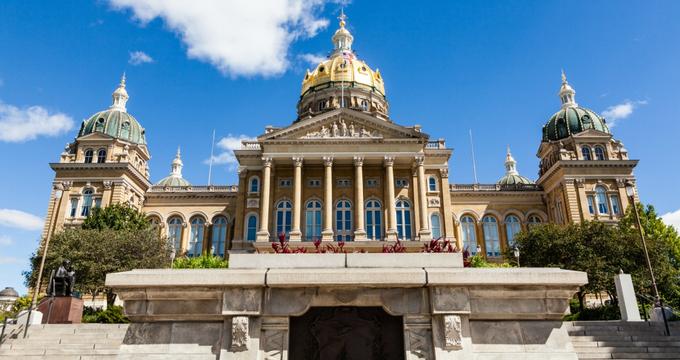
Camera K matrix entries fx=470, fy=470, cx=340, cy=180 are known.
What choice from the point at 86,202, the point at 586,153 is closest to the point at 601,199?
the point at 586,153

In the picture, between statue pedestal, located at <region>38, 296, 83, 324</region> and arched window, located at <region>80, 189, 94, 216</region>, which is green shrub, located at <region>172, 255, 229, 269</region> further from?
arched window, located at <region>80, 189, 94, 216</region>

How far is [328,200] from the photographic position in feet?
136

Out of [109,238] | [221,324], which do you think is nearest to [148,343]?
[221,324]

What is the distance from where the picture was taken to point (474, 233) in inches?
2041

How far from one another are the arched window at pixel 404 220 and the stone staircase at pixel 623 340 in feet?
90.2

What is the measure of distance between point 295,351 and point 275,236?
35.9m

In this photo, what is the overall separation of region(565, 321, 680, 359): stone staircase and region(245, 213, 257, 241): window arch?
33.4 m

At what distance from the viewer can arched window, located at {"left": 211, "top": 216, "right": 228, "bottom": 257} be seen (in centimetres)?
5184

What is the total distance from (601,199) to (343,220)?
2588cm

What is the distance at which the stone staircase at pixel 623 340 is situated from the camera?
1227 cm

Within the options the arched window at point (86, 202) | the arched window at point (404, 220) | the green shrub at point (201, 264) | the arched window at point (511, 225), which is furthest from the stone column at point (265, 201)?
the arched window at point (511, 225)

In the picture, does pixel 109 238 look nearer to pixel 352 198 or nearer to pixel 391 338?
pixel 352 198

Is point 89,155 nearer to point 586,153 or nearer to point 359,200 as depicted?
point 359,200

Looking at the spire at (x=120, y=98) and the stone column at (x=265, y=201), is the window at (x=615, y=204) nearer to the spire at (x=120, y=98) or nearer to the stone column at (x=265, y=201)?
the stone column at (x=265, y=201)
